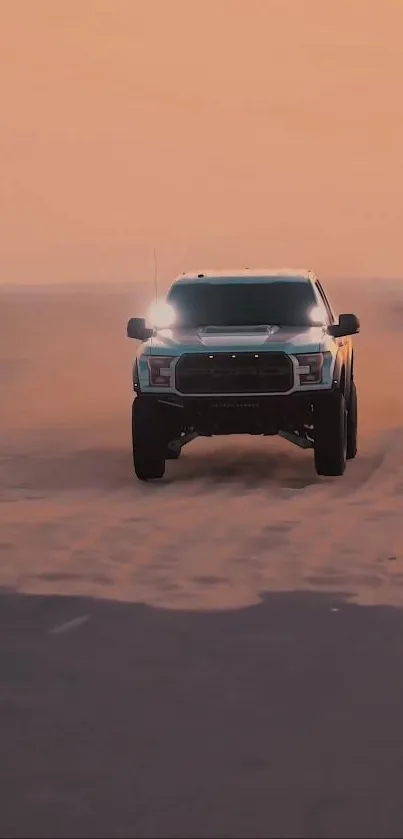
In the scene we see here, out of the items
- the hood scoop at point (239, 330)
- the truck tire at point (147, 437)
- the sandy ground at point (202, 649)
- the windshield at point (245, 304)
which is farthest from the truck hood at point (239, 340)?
the sandy ground at point (202, 649)

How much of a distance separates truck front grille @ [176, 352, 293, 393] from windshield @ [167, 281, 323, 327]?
91cm

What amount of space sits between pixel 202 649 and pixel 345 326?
8765 millimetres

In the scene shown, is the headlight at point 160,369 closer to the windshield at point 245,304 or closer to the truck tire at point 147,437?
the truck tire at point 147,437

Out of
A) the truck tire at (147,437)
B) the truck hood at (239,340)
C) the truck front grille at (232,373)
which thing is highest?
the truck hood at (239,340)

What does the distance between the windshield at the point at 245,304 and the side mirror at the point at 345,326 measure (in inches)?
15.2

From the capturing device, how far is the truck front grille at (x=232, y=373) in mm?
16969

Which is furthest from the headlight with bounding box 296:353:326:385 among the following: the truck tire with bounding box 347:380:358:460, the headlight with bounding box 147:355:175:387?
the truck tire with bounding box 347:380:358:460

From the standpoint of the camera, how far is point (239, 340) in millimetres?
17031

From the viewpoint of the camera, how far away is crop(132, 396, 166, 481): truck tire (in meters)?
17.1

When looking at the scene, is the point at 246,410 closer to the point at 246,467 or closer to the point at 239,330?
the point at 239,330

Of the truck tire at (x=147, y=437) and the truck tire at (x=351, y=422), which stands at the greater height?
the truck tire at (x=147, y=437)

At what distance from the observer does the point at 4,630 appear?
964 cm

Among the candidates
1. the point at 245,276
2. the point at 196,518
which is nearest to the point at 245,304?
the point at 245,276

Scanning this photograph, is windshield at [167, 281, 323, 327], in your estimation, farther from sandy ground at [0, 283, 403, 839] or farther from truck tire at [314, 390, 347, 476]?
sandy ground at [0, 283, 403, 839]
